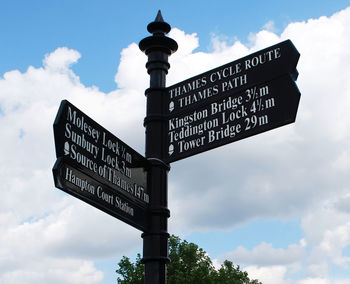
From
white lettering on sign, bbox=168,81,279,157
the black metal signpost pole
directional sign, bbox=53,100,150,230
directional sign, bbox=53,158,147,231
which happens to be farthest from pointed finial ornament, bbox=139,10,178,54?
directional sign, bbox=53,158,147,231

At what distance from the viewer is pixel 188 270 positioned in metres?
34.7

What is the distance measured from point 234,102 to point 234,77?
33 cm

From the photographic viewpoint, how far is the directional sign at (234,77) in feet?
17.0

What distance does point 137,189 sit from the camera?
5156 mm

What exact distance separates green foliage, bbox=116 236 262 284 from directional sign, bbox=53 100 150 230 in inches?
1133

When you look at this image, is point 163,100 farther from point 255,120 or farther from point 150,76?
point 255,120

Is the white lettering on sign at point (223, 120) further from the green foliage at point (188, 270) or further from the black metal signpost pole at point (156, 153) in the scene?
the green foliage at point (188, 270)

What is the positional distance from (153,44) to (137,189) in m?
2.09


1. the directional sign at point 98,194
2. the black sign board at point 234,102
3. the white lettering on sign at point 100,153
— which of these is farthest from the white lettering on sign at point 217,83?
the directional sign at point 98,194

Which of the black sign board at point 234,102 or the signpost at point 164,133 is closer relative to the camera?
the signpost at point 164,133

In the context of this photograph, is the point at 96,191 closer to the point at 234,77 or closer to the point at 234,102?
the point at 234,102

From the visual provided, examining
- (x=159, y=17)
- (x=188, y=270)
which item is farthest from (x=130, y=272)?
(x=159, y=17)

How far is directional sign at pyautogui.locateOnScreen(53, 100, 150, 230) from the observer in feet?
13.9

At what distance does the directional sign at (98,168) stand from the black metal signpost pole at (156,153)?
0.46ft
